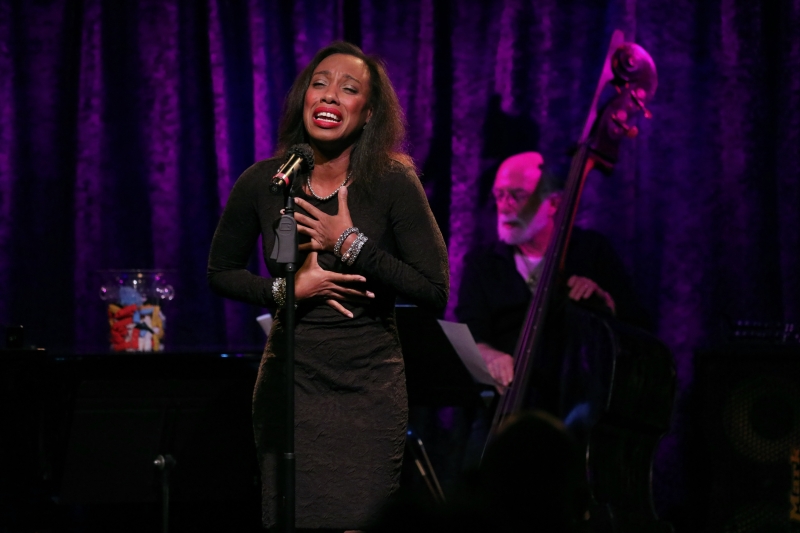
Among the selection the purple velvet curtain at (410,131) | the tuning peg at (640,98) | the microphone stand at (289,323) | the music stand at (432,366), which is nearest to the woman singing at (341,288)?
the microphone stand at (289,323)

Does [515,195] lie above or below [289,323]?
above

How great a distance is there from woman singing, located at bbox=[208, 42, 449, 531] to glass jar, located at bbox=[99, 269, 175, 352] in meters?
1.30

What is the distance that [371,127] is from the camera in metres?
2.48

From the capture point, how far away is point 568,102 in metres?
4.37

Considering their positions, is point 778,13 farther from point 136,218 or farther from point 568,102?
point 136,218

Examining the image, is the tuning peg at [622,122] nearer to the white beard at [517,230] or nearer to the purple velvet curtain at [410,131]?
the white beard at [517,230]

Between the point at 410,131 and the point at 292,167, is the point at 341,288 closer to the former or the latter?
the point at 292,167

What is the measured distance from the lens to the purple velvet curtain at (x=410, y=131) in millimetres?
4297

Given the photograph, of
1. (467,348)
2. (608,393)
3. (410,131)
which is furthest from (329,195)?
(410,131)

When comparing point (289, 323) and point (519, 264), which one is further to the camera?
point (519, 264)

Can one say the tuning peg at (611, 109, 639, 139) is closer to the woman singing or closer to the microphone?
the woman singing

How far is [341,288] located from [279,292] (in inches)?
6.4

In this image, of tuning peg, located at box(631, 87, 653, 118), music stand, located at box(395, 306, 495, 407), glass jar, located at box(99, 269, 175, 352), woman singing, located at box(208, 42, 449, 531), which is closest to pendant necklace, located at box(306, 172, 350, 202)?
woman singing, located at box(208, 42, 449, 531)

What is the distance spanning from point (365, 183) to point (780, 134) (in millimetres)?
2702
